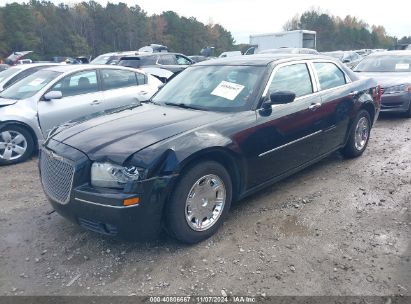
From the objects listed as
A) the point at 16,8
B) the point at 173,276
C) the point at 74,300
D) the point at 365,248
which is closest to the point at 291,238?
the point at 365,248


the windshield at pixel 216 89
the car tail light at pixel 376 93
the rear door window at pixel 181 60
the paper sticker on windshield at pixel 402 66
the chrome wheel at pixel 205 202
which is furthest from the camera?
the rear door window at pixel 181 60

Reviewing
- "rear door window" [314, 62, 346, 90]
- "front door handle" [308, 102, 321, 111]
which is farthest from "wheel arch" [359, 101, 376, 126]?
"front door handle" [308, 102, 321, 111]

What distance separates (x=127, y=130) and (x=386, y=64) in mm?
8135

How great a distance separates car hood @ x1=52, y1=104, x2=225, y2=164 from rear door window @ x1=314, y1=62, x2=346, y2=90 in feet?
6.15

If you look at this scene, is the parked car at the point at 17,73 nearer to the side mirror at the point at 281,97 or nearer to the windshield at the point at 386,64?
the side mirror at the point at 281,97

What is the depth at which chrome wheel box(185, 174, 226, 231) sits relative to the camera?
343 centimetres

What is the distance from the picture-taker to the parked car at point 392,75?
27.0 feet

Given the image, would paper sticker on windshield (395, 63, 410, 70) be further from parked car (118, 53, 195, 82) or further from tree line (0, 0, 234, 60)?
tree line (0, 0, 234, 60)

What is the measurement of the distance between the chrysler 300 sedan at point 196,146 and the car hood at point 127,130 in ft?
0.03

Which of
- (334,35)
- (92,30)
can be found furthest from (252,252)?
(334,35)

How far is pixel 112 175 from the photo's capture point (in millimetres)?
3109

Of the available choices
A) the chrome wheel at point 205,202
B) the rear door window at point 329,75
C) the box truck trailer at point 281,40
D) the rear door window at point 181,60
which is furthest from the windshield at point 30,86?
the box truck trailer at point 281,40

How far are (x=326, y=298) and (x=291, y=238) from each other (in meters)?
0.86

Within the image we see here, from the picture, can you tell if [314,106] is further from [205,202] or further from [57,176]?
[57,176]
